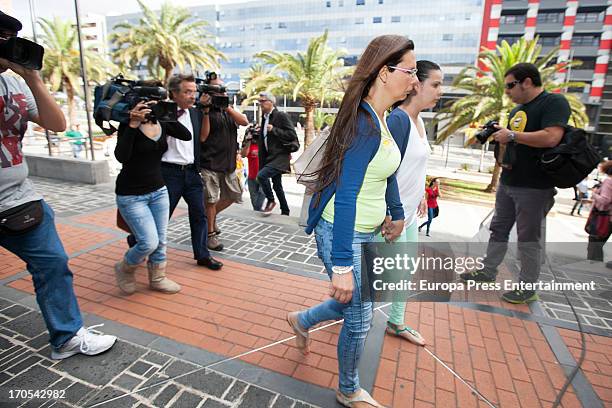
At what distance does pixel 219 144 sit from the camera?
448 centimetres

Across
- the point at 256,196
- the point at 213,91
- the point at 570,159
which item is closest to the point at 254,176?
the point at 256,196

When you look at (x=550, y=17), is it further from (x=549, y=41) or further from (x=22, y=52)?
(x=22, y=52)

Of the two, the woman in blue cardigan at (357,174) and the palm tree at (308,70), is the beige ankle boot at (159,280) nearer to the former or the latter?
the woman in blue cardigan at (357,174)

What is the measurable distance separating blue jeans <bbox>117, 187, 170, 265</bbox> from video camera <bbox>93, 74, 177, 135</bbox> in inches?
24.1

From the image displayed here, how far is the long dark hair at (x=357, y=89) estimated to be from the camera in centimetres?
184

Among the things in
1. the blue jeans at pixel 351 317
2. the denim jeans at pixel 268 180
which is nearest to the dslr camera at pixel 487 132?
the blue jeans at pixel 351 317

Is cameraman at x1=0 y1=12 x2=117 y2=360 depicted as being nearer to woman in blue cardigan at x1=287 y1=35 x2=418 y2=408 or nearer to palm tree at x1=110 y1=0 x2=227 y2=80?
woman in blue cardigan at x1=287 y1=35 x2=418 y2=408

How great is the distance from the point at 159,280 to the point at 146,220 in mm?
724

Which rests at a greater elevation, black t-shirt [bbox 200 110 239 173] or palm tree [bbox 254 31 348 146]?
palm tree [bbox 254 31 348 146]

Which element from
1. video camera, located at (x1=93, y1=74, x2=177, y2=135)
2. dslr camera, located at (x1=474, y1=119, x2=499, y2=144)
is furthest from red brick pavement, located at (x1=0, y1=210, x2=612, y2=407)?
dslr camera, located at (x1=474, y1=119, x2=499, y2=144)

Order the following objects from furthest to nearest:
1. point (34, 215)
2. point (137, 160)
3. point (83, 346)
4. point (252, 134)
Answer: point (252, 134)
point (137, 160)
point (83, 346)
point (34, 215)

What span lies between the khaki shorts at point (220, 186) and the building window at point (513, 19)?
61.7 meters

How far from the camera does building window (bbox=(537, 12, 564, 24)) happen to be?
1951 inches

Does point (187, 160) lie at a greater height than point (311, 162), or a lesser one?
lesser
